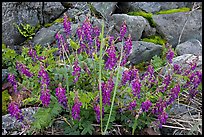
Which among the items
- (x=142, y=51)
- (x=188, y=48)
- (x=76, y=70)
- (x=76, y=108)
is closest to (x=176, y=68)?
(x=76, y=70)

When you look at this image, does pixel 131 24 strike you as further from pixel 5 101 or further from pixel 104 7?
pixel 5 101

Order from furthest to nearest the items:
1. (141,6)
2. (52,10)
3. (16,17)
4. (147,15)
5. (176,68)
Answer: (141,6), (147,15), (52,10), (16,17), (176,68)

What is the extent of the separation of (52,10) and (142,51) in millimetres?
1289

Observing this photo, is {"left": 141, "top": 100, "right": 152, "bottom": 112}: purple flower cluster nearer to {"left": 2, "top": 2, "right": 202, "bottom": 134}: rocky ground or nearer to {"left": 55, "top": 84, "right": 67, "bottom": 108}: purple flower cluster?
{"left": 55, "top": 84, "right": 67, "bottom": 108}: purple flower cluster

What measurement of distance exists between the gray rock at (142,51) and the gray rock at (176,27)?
524 mm

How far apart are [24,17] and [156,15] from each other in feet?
5.85

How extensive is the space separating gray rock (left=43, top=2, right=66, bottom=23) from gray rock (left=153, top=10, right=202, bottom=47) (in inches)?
50.8

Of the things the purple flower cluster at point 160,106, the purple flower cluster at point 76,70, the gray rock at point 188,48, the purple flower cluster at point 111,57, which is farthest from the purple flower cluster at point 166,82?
the gray rock at point 188,48

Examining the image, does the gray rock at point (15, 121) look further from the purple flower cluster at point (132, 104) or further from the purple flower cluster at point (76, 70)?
the purple flower cluster at point (132, 104)

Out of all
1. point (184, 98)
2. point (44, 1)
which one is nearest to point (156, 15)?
point (44, 1)

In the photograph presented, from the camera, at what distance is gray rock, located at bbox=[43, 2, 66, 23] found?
451cm

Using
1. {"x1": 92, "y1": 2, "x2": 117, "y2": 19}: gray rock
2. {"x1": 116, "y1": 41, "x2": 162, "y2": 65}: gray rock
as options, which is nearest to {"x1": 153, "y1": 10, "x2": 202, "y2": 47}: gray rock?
{"x1": 116, "y1": 41, "x2": 162, "y2": 65}: gray rock

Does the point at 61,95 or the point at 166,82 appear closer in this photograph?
the point at 61,95

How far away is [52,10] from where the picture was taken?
4543mm
